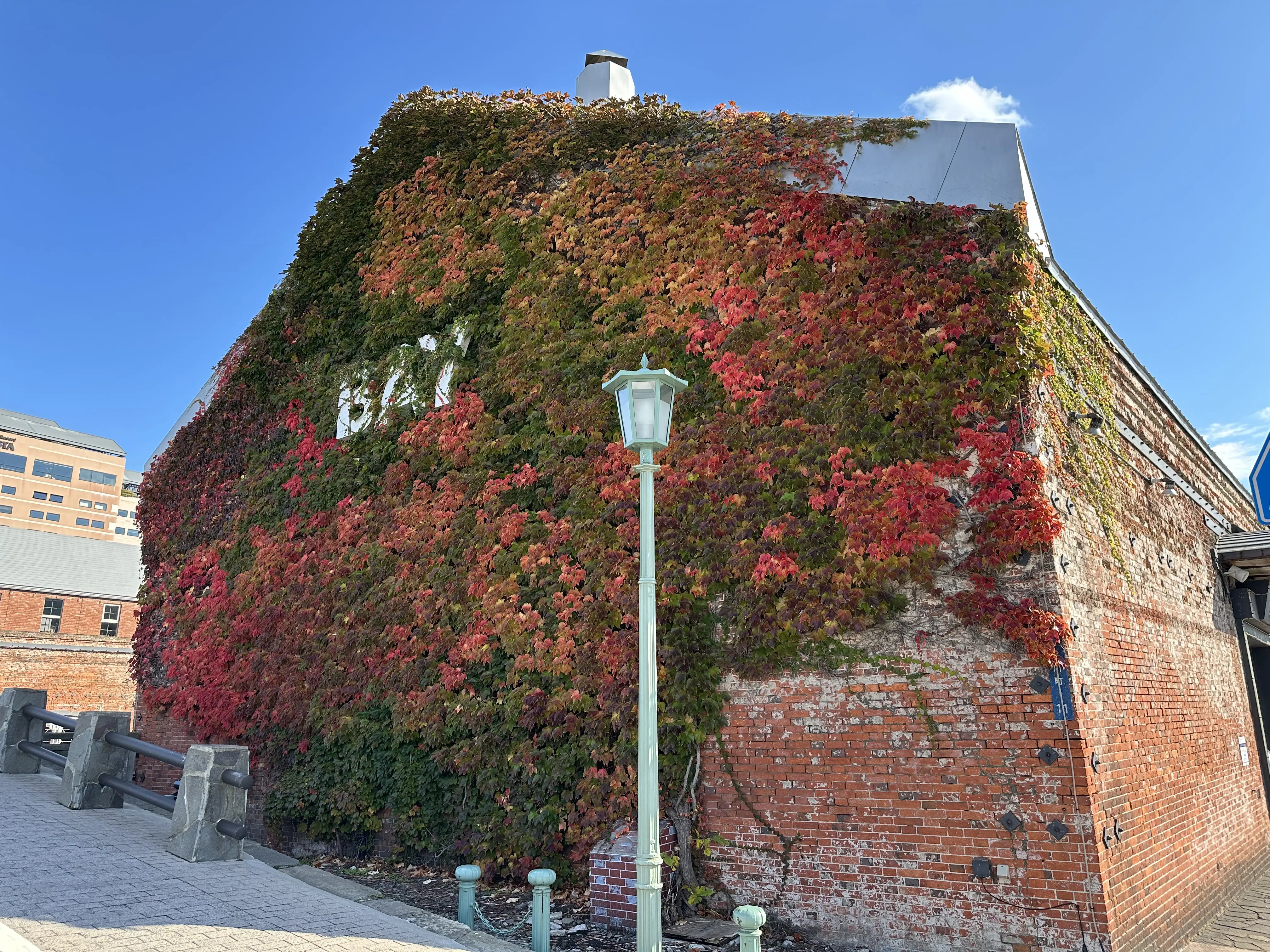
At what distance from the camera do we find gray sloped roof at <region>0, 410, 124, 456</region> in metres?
77.0

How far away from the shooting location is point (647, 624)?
4.93m

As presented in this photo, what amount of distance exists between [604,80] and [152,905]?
1122 cm

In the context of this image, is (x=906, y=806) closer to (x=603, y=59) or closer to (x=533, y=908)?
(x=533, y=908)

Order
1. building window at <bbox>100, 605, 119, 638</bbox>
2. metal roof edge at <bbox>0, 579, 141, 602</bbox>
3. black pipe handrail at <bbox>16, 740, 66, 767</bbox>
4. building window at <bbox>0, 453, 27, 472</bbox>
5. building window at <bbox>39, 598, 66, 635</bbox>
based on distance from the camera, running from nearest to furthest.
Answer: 1. black pipe handrail at <bbox>16, 740, 66, 767</bbox>
2. metal roof edge at <bbox>0, 579, 141, 602</bbox>
3. building window at <bbox>39, 598, 66, 635</bbox>
4. building window at <bbox>100, 605, 119, 638</bbox>
5. building window at <bbox>0, 453, 27, 472</bbox>

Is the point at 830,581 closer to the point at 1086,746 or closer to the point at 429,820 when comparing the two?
the point at 1086,746

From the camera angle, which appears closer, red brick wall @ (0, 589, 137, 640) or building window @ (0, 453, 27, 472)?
red brick wall @ (0, 589, 137, 640)

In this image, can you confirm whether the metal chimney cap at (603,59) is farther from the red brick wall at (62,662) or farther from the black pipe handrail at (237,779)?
the red brick wall at (62,662)

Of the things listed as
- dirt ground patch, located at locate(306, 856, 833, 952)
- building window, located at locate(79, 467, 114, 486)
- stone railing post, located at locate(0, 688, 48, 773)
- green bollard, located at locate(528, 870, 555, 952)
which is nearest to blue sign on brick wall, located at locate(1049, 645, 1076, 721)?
dirt ground patch, located at locate(306, 856, 833, 952)

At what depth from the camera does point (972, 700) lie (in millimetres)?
5949

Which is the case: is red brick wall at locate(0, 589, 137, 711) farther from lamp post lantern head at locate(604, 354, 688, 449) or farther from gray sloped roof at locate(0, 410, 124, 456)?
gray sloped roof at locate(0, 410, 124, 456)

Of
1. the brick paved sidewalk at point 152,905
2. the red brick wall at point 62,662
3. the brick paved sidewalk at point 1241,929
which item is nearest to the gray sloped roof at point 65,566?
the red brick wall at point 62,662

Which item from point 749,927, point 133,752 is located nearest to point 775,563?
point 749,927

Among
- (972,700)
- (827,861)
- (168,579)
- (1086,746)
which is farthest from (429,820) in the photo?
(168,579)

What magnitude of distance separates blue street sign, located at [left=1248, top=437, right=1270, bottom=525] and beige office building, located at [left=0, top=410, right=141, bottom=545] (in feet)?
285
